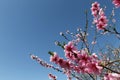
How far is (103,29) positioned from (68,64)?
2.28 meters

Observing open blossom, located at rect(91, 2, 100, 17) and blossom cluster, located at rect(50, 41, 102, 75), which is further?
open blossom, located at rect(91, 2, 100, 17)

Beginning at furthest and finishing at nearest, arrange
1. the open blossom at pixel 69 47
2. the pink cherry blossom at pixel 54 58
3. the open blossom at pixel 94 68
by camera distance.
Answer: the pink cherry blossom at pixel 54 58 < the open blossom at pixel 69 47 < the open blossom at pixel 94 68

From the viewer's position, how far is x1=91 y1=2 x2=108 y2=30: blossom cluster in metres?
5.86

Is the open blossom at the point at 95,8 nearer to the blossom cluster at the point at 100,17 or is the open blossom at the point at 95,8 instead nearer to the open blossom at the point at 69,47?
the blossom cluster at the point at 100,17

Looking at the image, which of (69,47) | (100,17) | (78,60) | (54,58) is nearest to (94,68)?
(78,60)

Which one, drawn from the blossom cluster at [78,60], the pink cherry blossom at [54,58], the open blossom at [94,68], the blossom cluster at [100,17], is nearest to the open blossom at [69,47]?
the blossom cluster at [78,60]

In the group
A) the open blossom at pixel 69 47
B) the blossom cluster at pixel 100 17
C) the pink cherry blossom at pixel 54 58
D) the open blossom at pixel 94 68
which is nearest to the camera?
the open blossom at pixel 94 68

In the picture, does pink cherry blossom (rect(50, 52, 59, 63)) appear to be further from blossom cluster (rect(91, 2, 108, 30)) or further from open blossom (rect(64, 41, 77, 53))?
blossom cluster (rect(91, 2, 108, 30))

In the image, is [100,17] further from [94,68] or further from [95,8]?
[94,68]

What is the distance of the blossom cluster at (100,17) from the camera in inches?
231

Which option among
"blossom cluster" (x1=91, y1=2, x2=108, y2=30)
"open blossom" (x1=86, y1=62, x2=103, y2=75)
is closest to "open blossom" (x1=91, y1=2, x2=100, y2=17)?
"blossom cluster" (x1=91, y1=2, x2=108, y2=30)

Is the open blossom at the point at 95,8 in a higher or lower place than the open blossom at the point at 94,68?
higher

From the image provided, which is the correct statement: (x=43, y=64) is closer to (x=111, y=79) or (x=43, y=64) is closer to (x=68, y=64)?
(x=68, y=64)

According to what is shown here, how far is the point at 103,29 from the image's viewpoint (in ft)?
18.5
